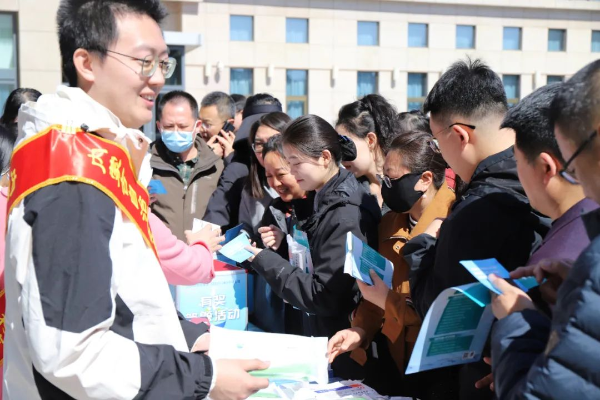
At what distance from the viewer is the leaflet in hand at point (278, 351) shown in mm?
1932

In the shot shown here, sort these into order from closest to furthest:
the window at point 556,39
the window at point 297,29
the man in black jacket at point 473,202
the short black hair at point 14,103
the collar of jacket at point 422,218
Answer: the man in black jacket at point 473,202, the collar of jacket at point 422,218, the short black hair at point 14,103, the window at point 297,29, the window at point 556,39

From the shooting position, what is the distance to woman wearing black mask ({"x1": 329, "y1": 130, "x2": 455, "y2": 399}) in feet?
8.04

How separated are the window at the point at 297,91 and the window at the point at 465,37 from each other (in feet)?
29.3

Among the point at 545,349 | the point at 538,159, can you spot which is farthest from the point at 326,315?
the point at 545,349

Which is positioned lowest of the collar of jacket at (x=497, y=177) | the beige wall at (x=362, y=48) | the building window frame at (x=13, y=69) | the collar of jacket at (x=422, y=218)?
the collar of jacket at (x=422, y=218)

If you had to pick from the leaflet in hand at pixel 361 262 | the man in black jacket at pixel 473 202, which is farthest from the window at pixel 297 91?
the man in black jacket at pixel 473 202

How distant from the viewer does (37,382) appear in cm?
148

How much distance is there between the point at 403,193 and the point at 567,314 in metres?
1.62

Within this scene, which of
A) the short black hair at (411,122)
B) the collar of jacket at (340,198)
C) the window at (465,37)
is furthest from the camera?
the window at (465,37)

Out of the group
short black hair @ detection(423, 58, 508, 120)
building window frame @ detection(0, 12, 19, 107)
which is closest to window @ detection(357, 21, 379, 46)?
building window frame @ detection(0, 12, 19, 107)

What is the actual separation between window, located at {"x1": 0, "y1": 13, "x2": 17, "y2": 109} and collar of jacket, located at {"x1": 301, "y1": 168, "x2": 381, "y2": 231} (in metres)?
13.4

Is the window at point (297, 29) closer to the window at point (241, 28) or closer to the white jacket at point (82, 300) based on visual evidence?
the window at point (241, 28)

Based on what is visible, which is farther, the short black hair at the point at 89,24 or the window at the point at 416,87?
the window at the point at 416,87

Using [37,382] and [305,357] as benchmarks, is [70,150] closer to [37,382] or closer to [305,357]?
[37,382]
